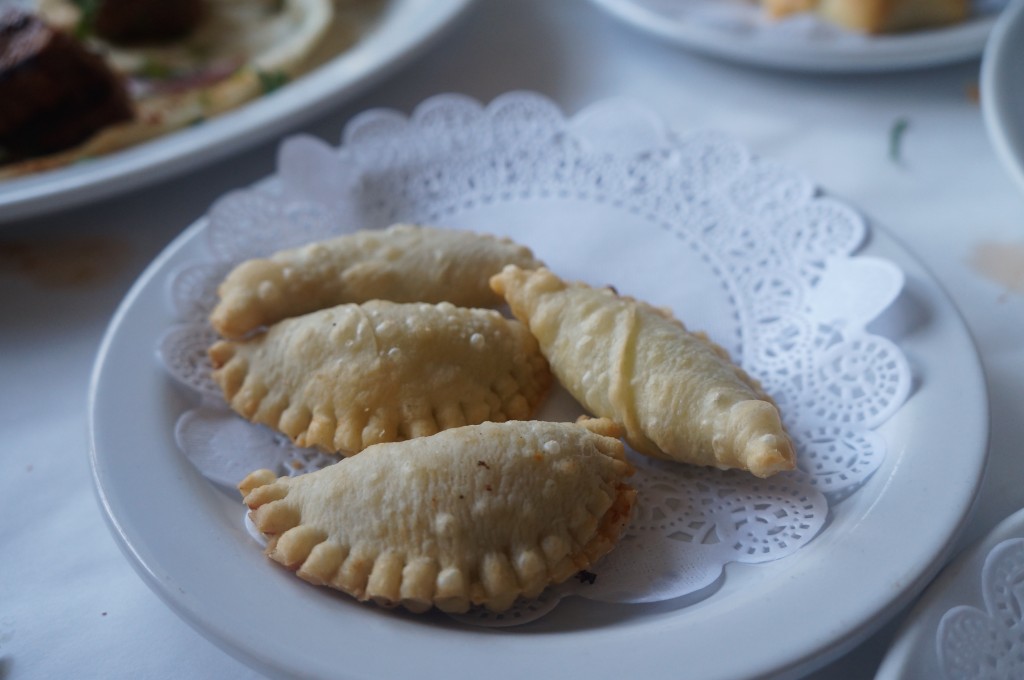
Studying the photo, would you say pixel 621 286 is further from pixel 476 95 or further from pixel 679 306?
pixel 476 95

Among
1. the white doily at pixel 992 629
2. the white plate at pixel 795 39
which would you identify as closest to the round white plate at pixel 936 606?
the white doily at pixel 992 629

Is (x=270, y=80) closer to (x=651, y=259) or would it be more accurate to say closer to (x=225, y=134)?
(x=225, y=134)

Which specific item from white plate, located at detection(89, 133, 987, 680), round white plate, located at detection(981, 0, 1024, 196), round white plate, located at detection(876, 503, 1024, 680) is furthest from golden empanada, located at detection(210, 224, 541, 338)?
round white plate, located at detection(981, 0, 1024, 196)

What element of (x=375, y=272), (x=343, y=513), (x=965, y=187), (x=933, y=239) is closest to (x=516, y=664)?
(x=343, y=513)

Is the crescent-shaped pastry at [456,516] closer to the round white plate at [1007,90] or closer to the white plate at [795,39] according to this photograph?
the round white plate at [1007,90]

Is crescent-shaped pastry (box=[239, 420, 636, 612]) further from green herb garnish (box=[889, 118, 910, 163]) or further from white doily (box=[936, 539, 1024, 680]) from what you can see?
green herb garnish (box=[889, 118, 910, 163])
